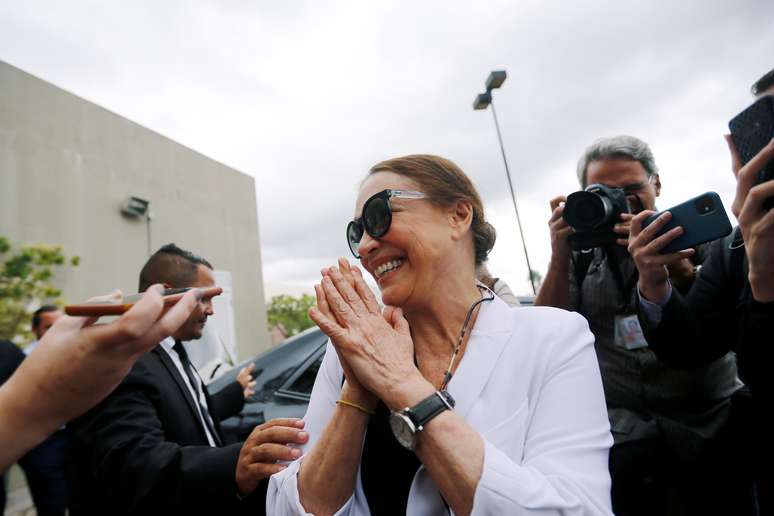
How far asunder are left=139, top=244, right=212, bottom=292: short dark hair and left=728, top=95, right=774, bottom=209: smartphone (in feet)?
8.20

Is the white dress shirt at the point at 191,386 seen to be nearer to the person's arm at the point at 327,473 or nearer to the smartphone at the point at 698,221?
the person's arm at the point at 327,473

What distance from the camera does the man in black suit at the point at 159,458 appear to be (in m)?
1.50

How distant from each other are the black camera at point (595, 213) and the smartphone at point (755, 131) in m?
0.53

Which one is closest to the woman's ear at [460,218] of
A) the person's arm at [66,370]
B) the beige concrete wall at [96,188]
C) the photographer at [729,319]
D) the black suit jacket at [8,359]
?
the photographer at [729,319]

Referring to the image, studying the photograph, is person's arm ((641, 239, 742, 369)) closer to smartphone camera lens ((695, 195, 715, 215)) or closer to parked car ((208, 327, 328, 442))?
smartphone camera lens ((695, 195, 715, 215))

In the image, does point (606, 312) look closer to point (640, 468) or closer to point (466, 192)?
point (640, 468)

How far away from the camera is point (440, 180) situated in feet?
5.53

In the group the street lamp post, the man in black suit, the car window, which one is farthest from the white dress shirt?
the street lamp post

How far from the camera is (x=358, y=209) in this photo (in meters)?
1.70

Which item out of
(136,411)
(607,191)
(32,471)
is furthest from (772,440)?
(32,471)

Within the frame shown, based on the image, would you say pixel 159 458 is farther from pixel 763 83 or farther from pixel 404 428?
pixel 763 83

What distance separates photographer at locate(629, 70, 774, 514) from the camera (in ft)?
4.55

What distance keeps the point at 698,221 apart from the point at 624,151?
68 centimetres

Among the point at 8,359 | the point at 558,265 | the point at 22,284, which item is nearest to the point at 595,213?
the point at 558,265
